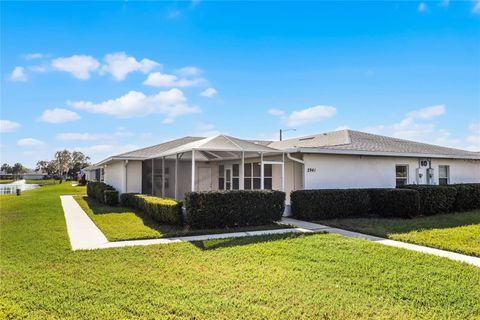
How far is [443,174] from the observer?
59.9 ft

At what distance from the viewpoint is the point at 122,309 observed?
4527 mm

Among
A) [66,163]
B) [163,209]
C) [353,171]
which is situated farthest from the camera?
[66,163]

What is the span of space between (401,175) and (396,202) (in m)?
4.38

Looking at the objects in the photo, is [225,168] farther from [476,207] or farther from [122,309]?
[122,309]

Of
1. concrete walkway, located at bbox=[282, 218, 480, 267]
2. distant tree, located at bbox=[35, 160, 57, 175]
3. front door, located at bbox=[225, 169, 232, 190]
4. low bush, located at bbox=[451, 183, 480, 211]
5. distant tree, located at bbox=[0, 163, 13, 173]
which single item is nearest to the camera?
concrete walkway, located at bbox=[282, 218, 480, 267]

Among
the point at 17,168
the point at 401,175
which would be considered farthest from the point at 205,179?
the point at 17,168

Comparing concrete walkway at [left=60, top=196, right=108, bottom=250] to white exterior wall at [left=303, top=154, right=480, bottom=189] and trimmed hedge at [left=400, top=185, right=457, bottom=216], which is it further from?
trimmed hedge at [left=400, top=185, right=457, bottom=216]

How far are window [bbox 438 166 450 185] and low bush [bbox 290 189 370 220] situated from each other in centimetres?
712

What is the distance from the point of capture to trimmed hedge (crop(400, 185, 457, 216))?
13242mm

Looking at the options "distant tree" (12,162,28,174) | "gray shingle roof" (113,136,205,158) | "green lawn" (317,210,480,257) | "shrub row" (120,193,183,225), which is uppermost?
"distant tree" (12,162,28,174)

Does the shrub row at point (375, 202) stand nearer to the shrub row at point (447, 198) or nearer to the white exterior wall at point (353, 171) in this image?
the shrub row at point (447, 198)

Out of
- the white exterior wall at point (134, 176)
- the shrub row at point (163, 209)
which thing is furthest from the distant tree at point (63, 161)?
the shrub row at point (163, 209)

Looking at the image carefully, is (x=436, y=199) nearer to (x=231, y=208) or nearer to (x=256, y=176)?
(x=256, y=176)

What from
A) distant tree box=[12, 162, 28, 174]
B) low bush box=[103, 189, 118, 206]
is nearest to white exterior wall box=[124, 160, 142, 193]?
low bush box=[103, 189, 118, 206]
